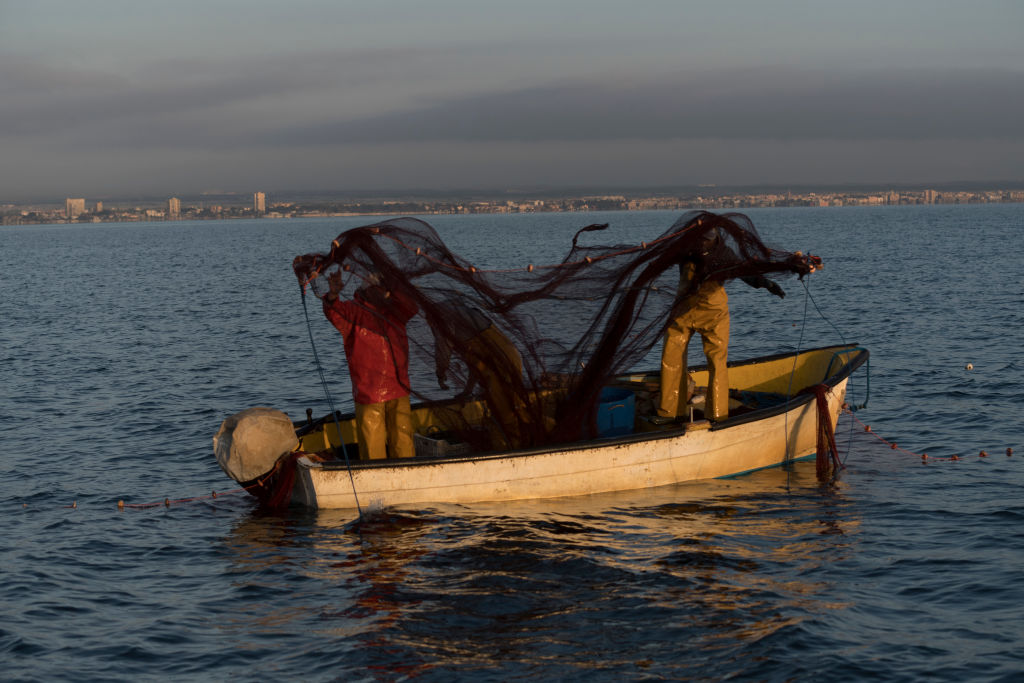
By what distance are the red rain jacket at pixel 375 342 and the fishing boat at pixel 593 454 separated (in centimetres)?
62

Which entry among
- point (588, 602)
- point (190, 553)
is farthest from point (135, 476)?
point (588, 602)

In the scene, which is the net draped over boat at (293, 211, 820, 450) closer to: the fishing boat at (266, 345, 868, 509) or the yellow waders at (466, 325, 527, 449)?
the yellow waders at (466, 325, 527, 449)

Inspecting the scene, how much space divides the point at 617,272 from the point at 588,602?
4.79 m

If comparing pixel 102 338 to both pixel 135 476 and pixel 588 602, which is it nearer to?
pixel 135 476

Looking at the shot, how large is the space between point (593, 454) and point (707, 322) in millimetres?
2521

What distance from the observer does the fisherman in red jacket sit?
12016mm

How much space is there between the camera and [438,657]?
28.0ft

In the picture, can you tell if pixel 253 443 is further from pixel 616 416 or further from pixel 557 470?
pixel 616 416

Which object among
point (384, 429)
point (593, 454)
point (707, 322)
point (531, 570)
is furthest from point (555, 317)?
point (531, 570)

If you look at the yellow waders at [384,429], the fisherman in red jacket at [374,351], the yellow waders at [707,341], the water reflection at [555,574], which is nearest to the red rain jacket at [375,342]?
the fisherman in red jacket at [374,351]

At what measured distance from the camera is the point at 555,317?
12.8 meters

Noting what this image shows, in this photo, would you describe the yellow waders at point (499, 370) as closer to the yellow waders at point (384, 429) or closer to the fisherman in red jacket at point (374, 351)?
the fisherman in red jacket at point (374, 351)

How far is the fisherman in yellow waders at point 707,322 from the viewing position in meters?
13.1

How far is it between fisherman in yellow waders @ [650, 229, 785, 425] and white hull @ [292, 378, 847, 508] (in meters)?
0.63
